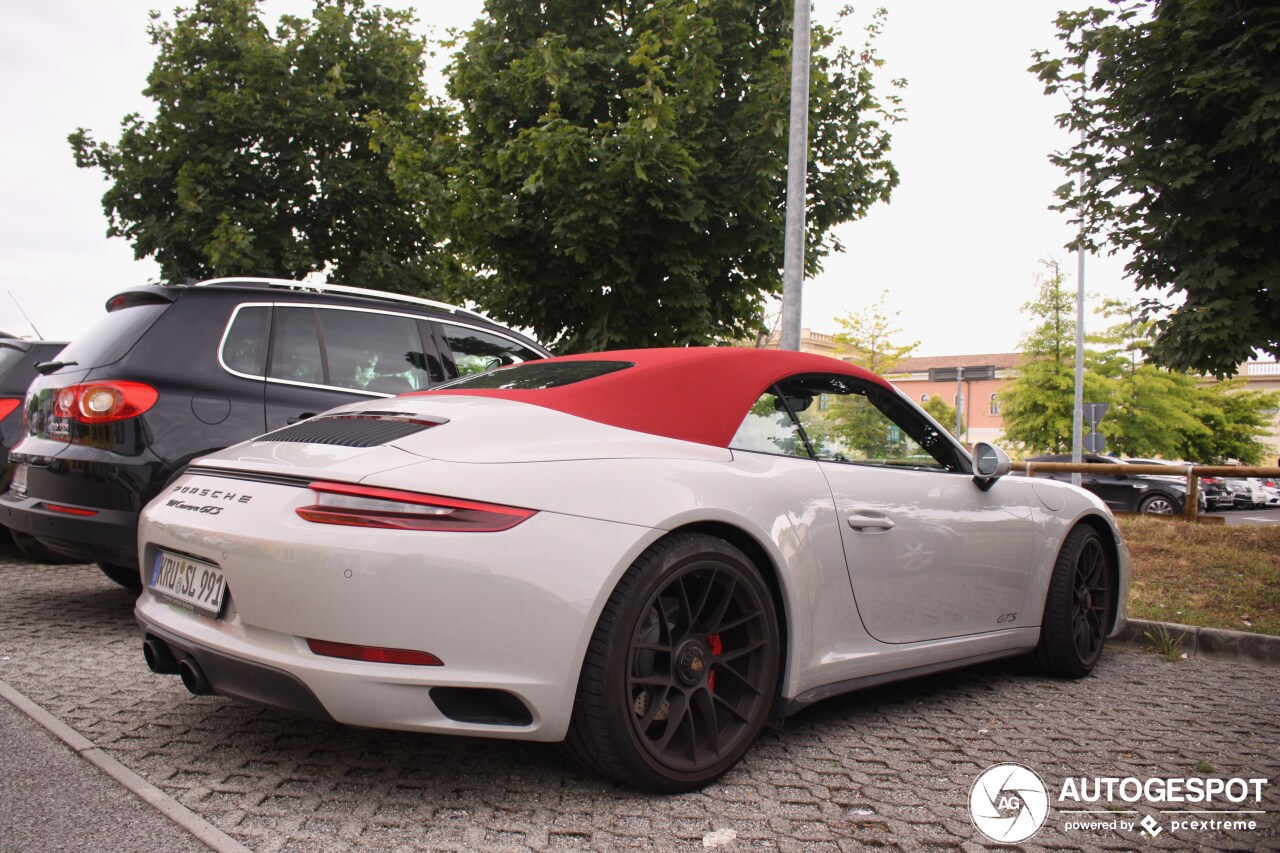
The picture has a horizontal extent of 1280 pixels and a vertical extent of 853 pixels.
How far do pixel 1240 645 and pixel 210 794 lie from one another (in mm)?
5272

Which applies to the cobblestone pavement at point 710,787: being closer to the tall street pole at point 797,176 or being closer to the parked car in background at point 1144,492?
the tall street pole at point 797,176

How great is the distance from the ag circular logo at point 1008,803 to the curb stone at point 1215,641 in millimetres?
2898

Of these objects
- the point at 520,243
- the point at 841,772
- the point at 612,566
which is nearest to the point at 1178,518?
the point at 520,243

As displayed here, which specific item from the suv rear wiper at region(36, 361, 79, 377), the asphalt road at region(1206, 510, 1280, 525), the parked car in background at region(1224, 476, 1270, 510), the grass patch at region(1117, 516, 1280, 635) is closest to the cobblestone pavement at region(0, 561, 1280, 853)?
the suv rear wiper at region(36, 361, 79, 377)

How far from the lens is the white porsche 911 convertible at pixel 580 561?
249 centimetres

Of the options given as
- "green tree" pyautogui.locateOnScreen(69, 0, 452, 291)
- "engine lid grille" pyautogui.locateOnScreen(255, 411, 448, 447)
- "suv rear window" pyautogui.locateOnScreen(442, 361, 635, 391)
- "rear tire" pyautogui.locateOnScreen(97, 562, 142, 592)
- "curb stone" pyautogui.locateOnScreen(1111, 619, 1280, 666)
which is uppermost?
"green tree" pyautogui.locateOnScreen(69, 0, 452, 291)

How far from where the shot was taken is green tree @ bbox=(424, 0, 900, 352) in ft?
35.2

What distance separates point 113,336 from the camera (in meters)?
4.83

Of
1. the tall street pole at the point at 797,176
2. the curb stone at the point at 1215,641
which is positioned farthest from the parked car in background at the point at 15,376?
the curb stone at the point at 1215,641

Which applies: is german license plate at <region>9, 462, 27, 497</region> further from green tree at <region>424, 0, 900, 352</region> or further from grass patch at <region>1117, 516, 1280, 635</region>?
green tree at <region>424, 0, 900, 352</region>

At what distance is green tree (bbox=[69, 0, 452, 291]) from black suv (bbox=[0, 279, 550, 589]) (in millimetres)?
16691

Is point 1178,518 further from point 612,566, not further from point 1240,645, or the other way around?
point 612,566

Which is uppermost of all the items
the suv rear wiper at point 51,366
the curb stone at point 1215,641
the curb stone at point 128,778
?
the suv rear wiper at point 51,366

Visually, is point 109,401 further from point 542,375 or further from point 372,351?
point 542,375
